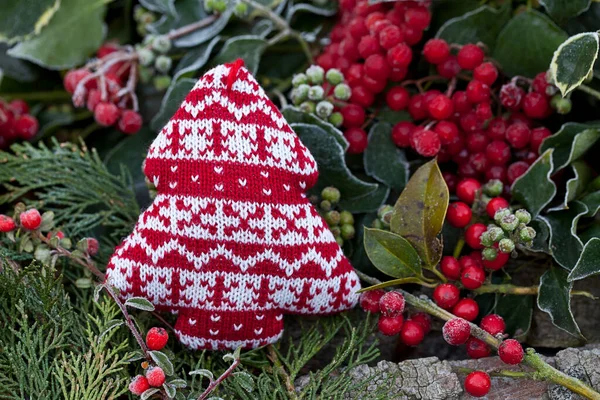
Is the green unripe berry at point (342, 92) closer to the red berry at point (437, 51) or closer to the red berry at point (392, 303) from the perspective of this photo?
the red berry at point (437, 51)

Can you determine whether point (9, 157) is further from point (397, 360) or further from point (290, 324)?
point (397, 360)

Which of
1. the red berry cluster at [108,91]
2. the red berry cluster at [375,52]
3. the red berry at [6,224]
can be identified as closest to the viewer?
the red berry at [6,224]

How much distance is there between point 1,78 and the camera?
1.16 metres

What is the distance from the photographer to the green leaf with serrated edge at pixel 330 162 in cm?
83

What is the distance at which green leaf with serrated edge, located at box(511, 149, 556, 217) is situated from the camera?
2.54 ft

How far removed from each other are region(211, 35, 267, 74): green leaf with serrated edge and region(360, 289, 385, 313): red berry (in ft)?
1.28

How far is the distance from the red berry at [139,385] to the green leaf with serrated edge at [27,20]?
0.68m

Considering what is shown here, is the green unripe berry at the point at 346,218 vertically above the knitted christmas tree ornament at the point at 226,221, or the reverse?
the knitted christmas tree ornament at the point at 226,221

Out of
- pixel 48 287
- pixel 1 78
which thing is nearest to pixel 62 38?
pixel 1 78

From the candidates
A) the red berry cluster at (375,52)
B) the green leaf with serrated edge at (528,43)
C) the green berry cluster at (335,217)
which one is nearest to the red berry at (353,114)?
the red berry cluster at (375,52)

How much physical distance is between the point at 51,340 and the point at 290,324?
306 mm

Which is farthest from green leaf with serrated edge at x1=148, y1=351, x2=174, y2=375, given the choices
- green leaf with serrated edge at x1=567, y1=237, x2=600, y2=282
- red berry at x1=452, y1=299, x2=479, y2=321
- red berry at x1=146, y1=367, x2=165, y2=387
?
green leaf with serrated edge at x1=567, y1=237, x2=600, y2=282

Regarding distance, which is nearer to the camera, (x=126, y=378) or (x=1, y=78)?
(x=126, y=378)

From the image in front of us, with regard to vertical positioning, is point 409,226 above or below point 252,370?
above
